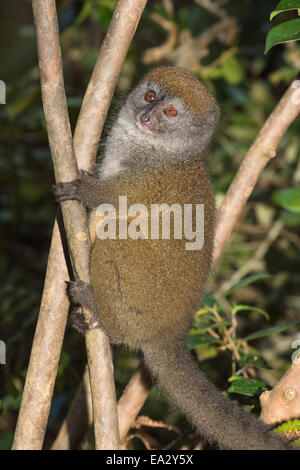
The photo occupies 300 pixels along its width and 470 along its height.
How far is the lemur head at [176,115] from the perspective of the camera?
4309 mm

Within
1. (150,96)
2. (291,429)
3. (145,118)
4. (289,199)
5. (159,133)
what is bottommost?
(291,429)

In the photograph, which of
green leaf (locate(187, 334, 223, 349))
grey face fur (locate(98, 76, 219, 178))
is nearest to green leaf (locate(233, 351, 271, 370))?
green leaf (locate(187, 334, 223, 349))

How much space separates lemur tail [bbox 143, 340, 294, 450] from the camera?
2.90 meters

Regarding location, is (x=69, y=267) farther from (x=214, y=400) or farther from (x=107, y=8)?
(x=107, y=8)

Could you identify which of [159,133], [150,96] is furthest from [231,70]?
[159,133]

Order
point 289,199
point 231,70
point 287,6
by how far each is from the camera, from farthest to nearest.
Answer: point 231,70, point 289,199, point 287,6

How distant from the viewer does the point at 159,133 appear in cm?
433

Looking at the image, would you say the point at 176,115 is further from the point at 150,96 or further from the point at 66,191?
the point at 66,191

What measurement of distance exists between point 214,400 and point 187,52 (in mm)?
3821

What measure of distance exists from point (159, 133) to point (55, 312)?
1.75m

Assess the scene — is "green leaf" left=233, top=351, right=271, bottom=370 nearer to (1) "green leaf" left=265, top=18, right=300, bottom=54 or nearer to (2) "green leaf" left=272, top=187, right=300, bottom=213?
(2) "green leaf" left=272, top=187, right=300, bottom=213

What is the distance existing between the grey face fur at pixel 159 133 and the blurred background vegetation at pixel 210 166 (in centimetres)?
73

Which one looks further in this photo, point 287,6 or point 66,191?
A: point 66,191
